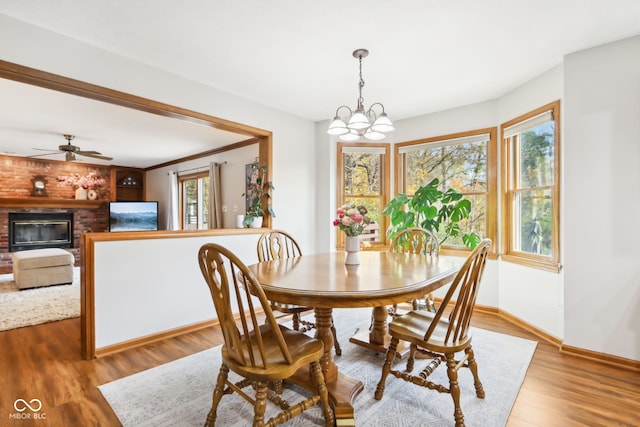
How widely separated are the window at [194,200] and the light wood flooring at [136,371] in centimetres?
362

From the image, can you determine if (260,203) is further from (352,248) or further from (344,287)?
(344,287)

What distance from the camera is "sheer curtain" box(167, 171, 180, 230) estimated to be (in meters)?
6.91

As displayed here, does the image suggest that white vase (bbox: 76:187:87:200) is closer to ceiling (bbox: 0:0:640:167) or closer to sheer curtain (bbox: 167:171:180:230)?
sheer curtain (bbox: 167:171:180:230)

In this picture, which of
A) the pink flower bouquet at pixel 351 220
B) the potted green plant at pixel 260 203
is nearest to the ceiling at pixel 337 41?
the potted green plant at pixel 260 203

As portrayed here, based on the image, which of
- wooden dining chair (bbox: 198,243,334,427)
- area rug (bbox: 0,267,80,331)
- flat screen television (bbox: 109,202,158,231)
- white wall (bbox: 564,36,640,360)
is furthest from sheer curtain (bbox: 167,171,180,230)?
white wall (bbox: 564,36,640,360)

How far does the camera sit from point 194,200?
22.0 ft

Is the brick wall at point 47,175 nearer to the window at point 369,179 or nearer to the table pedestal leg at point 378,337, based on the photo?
the window at point 369,179

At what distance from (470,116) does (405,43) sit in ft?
6.00

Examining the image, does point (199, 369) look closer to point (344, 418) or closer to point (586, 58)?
point (344, 418)

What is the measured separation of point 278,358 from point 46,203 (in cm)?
758

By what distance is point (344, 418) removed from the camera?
65.5 inches

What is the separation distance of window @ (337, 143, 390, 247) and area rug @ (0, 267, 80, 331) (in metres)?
3.61

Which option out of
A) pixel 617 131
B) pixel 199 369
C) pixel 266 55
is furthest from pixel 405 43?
pixel 199 369

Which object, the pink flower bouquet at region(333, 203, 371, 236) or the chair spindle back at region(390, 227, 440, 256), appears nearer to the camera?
the pink flower bouquet at region(333, 203, 371, 236)
